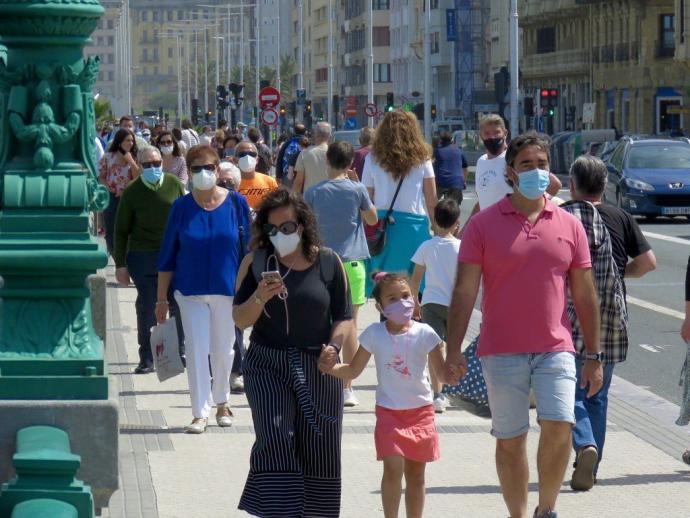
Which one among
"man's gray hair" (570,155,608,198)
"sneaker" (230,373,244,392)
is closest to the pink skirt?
"man's gray hair" (570,155,608,198)

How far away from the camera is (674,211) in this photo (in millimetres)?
32938

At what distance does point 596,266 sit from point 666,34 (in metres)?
73.6

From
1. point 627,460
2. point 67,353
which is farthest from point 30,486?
point 627,460

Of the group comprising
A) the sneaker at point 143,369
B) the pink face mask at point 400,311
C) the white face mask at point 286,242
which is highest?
the white face mask at point 286,242

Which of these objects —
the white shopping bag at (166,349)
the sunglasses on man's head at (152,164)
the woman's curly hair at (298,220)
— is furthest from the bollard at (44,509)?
the sunglasses on man's head at (152,164)

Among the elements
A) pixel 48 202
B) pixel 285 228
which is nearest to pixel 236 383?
pixel 285 228

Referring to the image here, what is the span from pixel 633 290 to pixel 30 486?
16.4 m

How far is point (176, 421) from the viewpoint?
35.3 feet

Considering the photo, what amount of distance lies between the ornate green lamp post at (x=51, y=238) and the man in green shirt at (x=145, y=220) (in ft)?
22.6

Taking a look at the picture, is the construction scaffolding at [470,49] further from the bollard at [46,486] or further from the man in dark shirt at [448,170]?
the bollard at [46,486]

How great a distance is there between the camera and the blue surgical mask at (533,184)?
736 cm

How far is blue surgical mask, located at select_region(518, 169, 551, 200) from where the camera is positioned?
736 cm

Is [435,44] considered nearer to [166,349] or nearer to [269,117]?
[269,117]

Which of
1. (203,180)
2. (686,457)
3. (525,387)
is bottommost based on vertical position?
(686,457)
